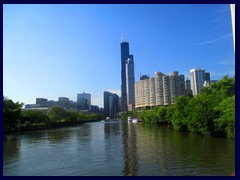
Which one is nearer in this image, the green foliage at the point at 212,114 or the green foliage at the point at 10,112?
the green foliage at the point at 212,114

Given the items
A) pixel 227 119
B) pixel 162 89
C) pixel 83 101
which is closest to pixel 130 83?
pixel 83 101

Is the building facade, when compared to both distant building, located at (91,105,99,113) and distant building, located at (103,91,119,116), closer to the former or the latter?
distant building, located at (103,91,119,116)

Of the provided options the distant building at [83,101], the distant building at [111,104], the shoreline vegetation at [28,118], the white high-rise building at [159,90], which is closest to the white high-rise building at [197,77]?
the white high-rise building at [159,90]

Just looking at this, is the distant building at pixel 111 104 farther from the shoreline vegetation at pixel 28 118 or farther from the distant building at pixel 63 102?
the shoreline vegetation at pixel 28 118

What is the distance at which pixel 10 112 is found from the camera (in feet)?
72.2

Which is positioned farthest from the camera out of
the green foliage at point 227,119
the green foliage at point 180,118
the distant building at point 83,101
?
the distant building at point 83,101

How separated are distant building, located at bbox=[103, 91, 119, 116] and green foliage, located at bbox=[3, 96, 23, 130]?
266ft

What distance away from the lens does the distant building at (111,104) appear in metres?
105

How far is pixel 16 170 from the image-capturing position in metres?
7.75

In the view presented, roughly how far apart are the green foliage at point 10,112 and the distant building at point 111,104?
81.1 meters

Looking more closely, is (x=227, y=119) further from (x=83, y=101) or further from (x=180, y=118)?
(x=83, y=101)
